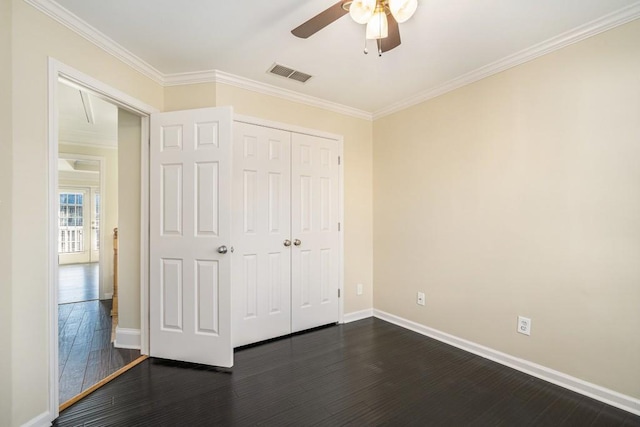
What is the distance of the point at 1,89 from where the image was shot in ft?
4.77

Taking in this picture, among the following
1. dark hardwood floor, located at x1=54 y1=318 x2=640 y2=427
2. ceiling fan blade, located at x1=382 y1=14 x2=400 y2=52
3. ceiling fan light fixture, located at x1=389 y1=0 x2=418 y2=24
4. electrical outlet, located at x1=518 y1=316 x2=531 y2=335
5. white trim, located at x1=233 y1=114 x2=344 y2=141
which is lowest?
dark hardwood floor, located at x1=54 y1=318 x2=640 y2=427

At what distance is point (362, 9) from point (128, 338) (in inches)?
126

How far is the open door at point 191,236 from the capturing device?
2.34 m

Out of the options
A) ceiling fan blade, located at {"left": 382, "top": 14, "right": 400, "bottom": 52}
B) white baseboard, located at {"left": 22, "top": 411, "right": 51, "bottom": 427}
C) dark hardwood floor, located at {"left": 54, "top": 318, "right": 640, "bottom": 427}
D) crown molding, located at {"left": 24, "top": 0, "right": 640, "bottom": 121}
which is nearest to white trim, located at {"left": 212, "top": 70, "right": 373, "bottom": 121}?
crown molding, located at {"left": 24, "top": 0, "right": 640, "bottom": 121}

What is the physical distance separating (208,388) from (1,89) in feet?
7.13

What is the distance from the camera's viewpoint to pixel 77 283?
207 inches

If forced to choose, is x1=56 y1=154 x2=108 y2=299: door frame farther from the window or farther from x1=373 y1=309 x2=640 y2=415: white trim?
x1=373 y1=309 x2=640 y2=415: white trim

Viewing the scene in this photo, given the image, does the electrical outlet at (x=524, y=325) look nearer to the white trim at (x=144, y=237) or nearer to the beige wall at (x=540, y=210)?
the beige wall at (x=540, y=210)

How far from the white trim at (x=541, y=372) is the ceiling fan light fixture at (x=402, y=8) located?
262 cm

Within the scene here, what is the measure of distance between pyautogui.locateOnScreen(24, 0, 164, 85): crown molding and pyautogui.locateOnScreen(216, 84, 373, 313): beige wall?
1.32 meters

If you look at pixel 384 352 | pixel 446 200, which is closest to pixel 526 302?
pixel 446 200

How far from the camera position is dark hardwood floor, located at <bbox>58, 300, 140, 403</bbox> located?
2.10 meters

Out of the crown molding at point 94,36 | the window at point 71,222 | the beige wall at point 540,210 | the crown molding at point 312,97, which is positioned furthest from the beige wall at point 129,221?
the window at point 71,222

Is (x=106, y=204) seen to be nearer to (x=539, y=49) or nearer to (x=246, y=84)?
(x=246, y=84)
